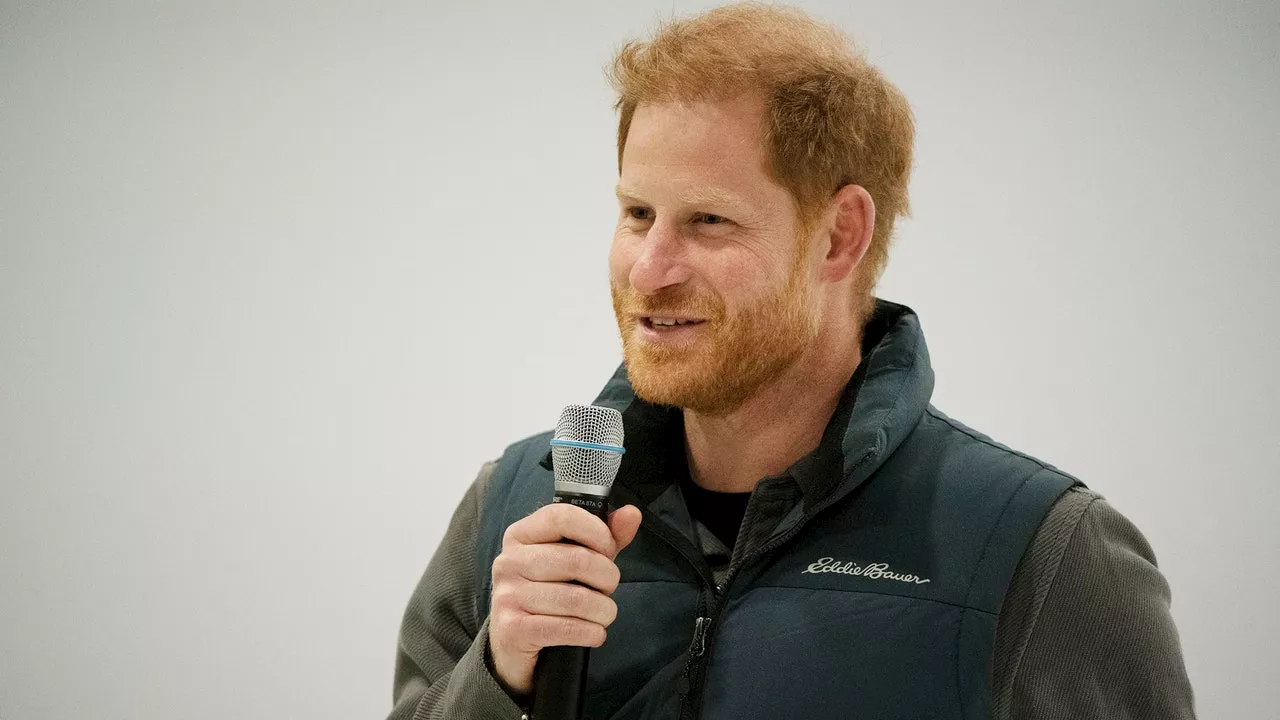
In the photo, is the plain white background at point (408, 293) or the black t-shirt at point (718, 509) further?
the plain white background at point (408, 293)

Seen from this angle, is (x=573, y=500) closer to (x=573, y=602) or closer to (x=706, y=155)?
(x=573, y=602)

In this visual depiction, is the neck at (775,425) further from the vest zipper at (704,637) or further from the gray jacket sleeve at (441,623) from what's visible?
the gray jacket sleeve at (441,623)

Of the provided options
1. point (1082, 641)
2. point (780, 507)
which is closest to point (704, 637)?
point (780, 507)

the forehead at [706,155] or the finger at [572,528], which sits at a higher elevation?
the forehead at [706,155]

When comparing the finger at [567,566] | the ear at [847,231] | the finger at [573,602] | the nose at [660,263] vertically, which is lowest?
the finger at [573,602]

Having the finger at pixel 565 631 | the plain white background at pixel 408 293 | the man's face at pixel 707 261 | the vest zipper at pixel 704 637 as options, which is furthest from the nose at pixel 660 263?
the plain white background at pixel 408 293

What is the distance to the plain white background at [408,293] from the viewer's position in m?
2.36

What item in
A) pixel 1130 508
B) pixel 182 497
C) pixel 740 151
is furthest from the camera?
pixel 182 497

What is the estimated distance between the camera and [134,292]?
256cm

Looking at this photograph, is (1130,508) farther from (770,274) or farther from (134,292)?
(134,292)

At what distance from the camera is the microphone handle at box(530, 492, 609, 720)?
3.58 ft

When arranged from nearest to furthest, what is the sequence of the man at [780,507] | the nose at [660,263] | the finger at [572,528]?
the finger at [572,528] → the man at [780,507] → the nose at [660,263]

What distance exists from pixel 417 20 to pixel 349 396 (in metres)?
0.90

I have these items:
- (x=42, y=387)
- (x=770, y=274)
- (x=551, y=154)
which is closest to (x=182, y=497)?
(x=42, y=387)
